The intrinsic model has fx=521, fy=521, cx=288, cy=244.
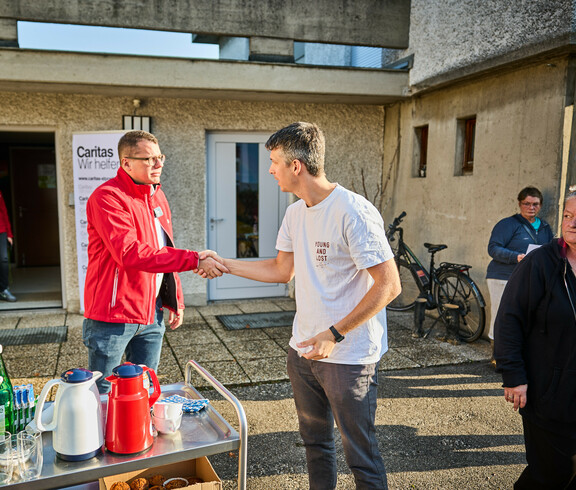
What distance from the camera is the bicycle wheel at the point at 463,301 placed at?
5758mm

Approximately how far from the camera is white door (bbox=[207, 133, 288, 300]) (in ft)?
25.0

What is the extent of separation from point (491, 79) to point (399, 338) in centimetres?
313

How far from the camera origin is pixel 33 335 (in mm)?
5988

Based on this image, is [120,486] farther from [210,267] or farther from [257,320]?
[257,320]

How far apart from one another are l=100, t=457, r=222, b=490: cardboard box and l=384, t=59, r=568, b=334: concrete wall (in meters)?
4.29

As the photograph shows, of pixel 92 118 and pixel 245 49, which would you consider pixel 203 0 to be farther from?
pixel 92 118

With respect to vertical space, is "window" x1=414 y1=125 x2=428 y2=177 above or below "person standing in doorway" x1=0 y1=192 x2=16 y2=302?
Result: above

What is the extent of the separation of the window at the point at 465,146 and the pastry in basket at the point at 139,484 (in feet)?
17.9

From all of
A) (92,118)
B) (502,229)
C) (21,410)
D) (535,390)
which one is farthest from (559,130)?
(92,118)

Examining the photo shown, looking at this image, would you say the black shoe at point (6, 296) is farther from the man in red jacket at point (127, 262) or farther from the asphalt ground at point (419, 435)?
the man in red jacket at point (127, 262)

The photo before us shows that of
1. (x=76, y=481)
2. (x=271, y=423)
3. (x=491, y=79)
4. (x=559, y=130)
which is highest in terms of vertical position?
(x=491, y=79)

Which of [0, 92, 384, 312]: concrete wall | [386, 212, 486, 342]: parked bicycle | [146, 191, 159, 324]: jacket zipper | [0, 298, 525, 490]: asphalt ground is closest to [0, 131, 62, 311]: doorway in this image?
[0, 92, 384, 312]: concrete wall

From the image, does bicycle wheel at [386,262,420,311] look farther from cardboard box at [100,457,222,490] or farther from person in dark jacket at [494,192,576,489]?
cardboard box at [100,457,222,490]

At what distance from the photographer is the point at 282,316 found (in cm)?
702
